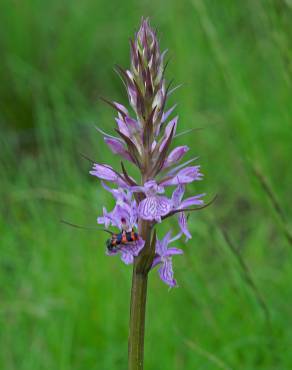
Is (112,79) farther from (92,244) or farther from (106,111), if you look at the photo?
(92,244)

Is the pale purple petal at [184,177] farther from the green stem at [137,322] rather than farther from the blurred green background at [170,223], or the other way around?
the blurred green background at [170,223]

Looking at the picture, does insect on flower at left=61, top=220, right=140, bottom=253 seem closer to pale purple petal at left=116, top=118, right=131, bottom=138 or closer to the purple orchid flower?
the purple orchid flower

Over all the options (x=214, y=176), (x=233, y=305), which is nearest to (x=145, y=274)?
(x=233, y=305)

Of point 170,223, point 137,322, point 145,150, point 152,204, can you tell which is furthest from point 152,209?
point 170,223

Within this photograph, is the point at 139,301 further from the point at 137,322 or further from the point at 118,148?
the point at 118,148

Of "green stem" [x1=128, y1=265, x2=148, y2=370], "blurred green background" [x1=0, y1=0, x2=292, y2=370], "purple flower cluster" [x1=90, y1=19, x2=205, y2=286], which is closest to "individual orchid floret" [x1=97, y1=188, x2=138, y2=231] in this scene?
"purple flower cluster" [x1=90, y1=19, x2=205, y2=286]
